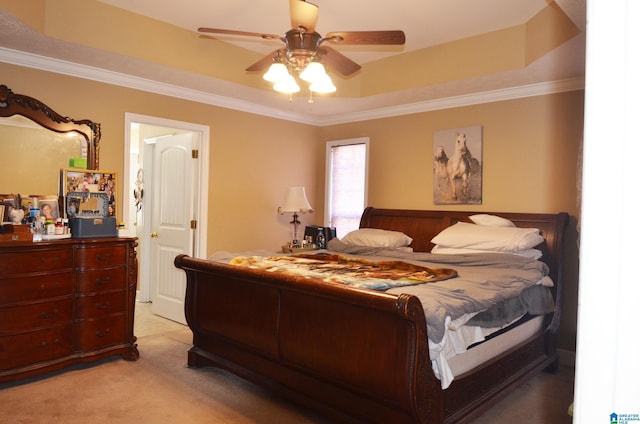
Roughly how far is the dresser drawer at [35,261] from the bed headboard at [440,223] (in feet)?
10.0

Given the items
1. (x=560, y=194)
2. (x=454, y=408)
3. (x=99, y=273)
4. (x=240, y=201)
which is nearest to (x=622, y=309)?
(x=454, y=408)

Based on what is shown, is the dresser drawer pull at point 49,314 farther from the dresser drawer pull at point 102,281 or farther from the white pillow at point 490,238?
the white pillow at point 490,238

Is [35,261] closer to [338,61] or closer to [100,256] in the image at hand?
[100,256]

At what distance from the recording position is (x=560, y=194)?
Result: 3.86 metres

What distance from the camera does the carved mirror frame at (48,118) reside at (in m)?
3.32

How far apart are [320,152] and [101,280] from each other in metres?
3.26

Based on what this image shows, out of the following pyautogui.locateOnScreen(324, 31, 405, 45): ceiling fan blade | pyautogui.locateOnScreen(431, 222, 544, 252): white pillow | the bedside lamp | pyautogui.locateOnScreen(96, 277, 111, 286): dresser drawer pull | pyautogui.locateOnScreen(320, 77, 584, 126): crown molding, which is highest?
pyautogui.locateOnScreen(320, 77, 584, 126): crown molding

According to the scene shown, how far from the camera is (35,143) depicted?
3.47 metres

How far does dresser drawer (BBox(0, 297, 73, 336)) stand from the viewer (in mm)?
2951

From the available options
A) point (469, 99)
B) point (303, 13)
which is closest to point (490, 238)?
point (469, 99)

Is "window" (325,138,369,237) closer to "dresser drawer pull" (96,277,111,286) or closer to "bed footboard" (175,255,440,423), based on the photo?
"bed footboard" (175,255,440,423)

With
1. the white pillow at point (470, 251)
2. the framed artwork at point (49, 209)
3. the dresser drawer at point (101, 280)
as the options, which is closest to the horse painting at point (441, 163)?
the white pillow at point (470, 251)

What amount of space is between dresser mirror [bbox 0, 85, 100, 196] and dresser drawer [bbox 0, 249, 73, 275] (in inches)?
24.2

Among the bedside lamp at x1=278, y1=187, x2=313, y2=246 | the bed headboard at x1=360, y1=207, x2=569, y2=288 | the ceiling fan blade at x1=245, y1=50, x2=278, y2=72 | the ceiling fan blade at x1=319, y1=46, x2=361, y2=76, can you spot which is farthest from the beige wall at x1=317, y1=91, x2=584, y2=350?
the ceiling fan blade at x1=245, y1=50, x2=278, y2=72
